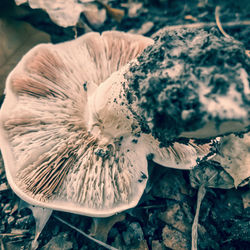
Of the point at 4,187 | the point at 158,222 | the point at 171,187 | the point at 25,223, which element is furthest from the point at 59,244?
the point at 171,187

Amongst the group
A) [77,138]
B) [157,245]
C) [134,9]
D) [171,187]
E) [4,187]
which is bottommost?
[157,245]

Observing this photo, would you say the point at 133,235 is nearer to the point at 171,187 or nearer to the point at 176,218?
the point at 176,218

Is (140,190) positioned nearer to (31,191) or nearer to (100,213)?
(100,213)

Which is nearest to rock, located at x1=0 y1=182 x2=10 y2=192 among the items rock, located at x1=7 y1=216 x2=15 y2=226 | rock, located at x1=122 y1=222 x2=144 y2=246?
rock, located at x1=7 y1=216 x2=15 y2=226

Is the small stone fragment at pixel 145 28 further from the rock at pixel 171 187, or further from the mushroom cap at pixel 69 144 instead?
the rock at pixel 171 187

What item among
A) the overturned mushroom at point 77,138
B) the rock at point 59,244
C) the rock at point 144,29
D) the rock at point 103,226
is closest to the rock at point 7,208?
the rock at point 59,244

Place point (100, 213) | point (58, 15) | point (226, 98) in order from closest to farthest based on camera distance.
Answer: point (226, 98) < point (100, 213) < point (58, 15)

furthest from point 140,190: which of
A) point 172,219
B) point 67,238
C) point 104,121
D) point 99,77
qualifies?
point 99,77
